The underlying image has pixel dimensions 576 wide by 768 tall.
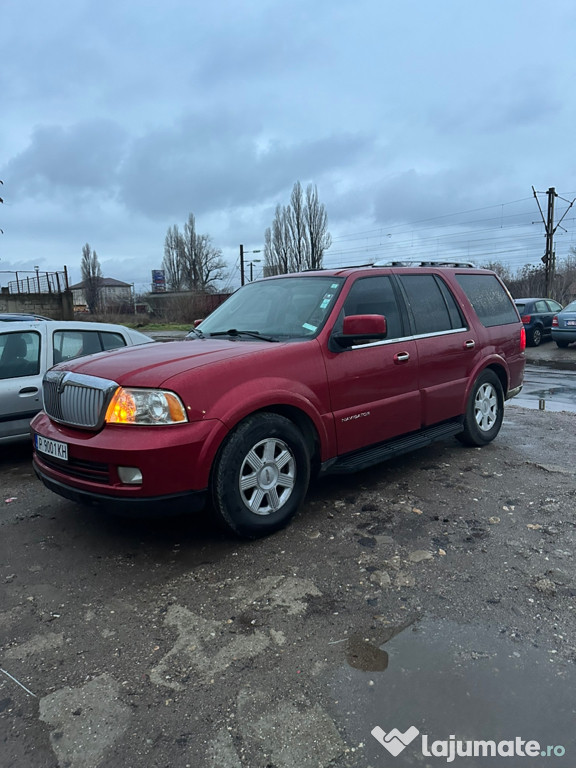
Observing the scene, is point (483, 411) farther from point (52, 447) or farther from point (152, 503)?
point (52, 447)

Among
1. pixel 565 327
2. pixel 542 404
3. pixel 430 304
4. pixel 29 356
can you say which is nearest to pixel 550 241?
pixel 565 327

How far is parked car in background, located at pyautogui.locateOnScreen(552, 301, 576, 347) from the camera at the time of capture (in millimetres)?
16734

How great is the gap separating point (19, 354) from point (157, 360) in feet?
9.25

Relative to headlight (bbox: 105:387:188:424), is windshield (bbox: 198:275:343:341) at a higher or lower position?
higher

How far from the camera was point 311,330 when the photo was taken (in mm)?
4039

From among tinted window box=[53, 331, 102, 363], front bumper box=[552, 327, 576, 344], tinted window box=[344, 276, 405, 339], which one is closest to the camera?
tinted window box=[344, 276, 405, 339]

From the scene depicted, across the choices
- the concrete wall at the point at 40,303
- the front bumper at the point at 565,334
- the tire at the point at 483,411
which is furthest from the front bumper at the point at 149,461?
the concrete wall at the point at 40,303

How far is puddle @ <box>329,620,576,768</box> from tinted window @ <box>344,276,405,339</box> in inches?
97.5

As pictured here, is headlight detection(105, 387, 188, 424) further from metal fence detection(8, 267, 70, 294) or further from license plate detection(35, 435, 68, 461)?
metal fence detection(8, 267, 70, 294)

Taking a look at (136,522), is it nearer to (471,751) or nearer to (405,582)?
(405,582)

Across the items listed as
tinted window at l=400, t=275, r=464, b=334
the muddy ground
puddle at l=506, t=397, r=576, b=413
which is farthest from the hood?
puddle at l=506, t=397, r=576, b=413

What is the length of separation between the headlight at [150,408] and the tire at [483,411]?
326cm

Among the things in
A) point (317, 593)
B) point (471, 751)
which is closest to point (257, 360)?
point (317, 593)

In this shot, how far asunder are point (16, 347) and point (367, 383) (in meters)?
3.73
